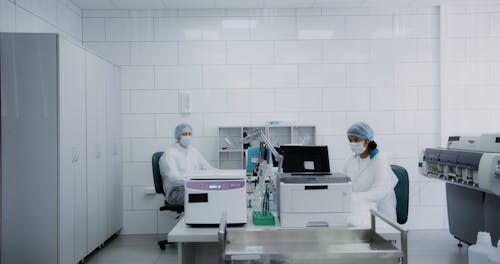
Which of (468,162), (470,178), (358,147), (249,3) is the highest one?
(249,3)

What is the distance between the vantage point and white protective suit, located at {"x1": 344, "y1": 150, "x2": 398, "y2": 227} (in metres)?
2.89

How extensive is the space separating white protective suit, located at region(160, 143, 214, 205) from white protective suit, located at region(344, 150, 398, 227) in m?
1.69

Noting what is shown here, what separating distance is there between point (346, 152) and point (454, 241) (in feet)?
4.76

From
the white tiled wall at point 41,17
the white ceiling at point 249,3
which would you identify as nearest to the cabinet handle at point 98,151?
the white tiled wall at point 41,17

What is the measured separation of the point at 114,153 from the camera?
4484 mm

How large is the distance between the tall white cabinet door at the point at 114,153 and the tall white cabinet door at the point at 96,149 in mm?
145

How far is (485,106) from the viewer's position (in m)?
4.75

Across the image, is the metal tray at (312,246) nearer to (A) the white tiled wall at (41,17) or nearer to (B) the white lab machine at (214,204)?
(B) the white lab machine at (214,204)

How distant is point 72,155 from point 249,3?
2510mm

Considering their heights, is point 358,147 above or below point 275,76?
below

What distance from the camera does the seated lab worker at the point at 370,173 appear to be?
2.93m

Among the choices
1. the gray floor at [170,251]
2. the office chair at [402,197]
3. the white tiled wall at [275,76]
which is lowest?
the gray floor at [170,251]

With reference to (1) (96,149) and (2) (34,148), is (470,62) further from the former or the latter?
(2) (34,148)

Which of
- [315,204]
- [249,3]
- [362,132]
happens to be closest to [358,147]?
[362,132]
